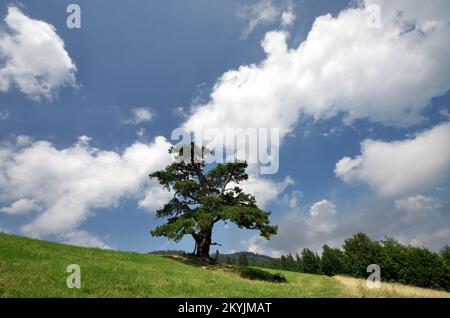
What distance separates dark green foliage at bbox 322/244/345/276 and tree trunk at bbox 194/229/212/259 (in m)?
43.8

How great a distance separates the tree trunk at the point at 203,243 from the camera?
36.6 metres

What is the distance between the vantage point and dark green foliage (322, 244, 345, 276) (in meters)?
72.8

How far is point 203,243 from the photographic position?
36.8 metres

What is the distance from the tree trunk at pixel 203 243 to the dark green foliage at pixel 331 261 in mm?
43833

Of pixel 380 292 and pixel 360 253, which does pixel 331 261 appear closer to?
pixel 360 253

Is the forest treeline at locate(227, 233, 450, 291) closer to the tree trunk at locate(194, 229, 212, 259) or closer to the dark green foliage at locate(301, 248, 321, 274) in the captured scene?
the dark green foliage at locate(301, 248, 321, 274)

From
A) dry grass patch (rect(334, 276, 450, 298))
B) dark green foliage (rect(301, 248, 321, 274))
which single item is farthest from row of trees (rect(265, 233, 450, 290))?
dry grass patch (rect(334, 276, 450, 298))

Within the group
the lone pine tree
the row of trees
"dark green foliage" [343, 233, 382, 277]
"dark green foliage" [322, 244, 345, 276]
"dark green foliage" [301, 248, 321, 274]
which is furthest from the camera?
"dark green foliage" [301, 248, 321, 274]

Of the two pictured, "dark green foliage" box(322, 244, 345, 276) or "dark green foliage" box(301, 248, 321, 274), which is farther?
"dark green foliage" box(301, 248, 321, 274)

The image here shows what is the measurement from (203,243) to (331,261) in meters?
50.2
